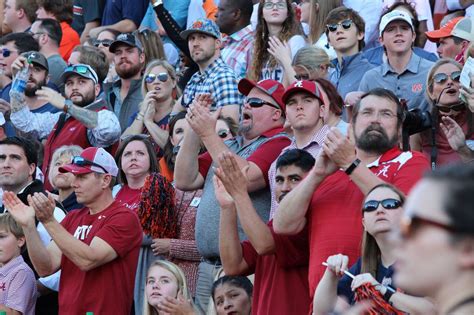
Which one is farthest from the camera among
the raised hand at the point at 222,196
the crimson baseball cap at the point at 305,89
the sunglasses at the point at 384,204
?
the crimson baseball cap at the point at 305,89

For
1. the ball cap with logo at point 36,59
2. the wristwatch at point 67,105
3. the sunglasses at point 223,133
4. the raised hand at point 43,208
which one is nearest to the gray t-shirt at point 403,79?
the sunglasses at point 223,133

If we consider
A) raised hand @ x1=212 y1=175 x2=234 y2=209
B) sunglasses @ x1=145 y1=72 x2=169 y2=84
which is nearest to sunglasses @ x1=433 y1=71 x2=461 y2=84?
raised hand @ x1=212 y1=175 x2=234 y2=209

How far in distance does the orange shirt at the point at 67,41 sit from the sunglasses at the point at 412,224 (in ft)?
37.5

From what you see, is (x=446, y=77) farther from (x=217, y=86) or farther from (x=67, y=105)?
(x=67, y=105)

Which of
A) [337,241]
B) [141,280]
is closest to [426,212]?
[337,241]

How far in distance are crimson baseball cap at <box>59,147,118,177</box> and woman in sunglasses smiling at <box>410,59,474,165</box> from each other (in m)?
2.25

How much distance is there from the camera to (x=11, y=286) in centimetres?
867

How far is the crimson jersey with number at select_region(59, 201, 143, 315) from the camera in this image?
8.10 metres

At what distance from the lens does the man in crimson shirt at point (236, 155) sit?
7715 mm

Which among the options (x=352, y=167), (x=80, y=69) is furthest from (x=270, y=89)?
(x=80, y=69)

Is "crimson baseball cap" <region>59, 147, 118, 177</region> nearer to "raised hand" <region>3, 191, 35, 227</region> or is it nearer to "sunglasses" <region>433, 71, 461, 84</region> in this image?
"raised hand" <region>3, 191, 35, 227</region>

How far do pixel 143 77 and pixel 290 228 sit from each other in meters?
4.61

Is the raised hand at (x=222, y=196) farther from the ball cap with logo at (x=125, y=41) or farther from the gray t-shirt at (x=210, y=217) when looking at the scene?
the ball cap with logo at (x=125, y=41)

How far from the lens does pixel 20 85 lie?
11023 mm
